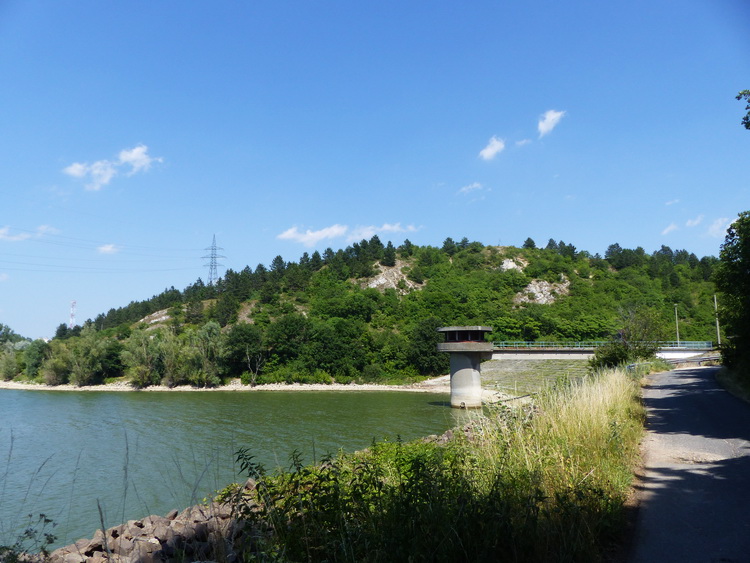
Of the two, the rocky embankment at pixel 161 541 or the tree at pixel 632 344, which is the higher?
the tree at pixel 632 344

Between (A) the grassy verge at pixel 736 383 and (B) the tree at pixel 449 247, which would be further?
(B) the tree at pixel 449 247

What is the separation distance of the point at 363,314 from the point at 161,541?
8105 centimetres

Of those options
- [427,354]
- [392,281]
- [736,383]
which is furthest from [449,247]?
[736,383]

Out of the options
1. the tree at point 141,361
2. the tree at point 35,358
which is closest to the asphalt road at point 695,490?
the tree at point 141,361

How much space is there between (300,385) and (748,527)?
64151 millimetres

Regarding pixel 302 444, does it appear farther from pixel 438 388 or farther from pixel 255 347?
pixel 255 347

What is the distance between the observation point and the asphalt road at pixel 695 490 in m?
4.53

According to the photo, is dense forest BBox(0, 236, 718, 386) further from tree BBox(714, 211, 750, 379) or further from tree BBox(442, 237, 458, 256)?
tree BBox(714, 211, 750, 379)

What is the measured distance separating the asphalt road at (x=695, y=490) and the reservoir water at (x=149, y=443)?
3451mm

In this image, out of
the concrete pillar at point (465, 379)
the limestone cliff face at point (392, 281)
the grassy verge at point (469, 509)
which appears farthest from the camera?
the limestone cliff face at point (392, 281)

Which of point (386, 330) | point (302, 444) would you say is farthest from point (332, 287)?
point (302, 444)

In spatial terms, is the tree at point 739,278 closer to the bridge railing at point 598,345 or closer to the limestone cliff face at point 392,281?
the bridge railing at point 598,345

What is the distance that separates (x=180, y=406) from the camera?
41.7m

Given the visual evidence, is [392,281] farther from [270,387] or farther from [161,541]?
[161,541]
